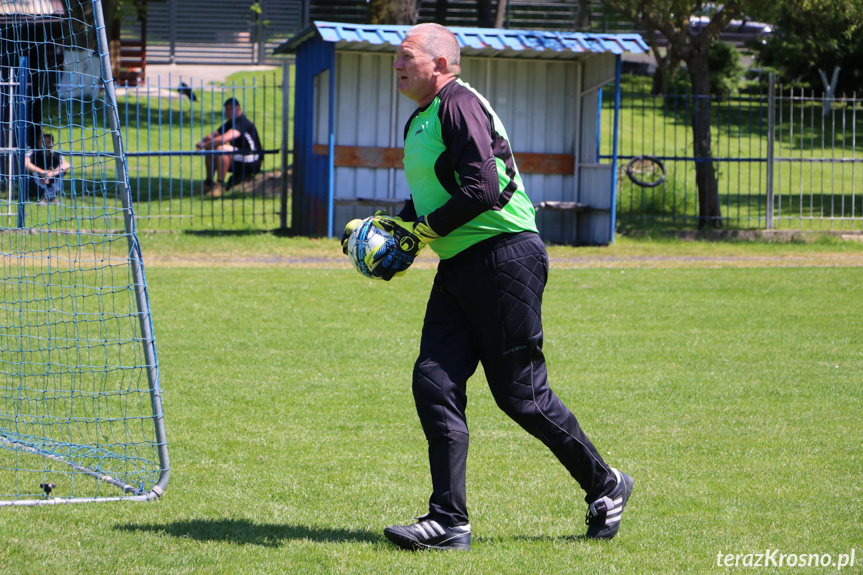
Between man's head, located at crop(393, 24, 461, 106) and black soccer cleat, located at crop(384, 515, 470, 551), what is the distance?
1655 mm

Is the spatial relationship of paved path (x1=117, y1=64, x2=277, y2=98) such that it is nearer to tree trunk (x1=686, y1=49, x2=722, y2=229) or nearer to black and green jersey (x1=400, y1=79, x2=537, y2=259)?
tree trunk (x1=686, y1=49, x2=722, y2=229)

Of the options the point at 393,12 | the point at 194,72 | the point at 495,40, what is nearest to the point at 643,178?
the point at 495,40

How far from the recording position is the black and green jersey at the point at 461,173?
3832 mm

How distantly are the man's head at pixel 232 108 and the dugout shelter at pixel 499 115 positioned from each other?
113 cm

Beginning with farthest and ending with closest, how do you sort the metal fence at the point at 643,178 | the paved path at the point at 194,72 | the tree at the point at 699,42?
the paved path at the point at 194,72
the metal fence at the point at 643,178
the tree at the point at 699,42

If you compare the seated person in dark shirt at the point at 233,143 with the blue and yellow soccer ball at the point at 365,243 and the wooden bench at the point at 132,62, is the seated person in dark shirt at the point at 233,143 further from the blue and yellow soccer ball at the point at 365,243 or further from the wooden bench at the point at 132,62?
the blue and yellow soccer ball at the point at 365,243

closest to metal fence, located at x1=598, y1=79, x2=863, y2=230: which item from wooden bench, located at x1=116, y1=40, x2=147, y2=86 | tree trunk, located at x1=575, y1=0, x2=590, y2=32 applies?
tree trunk, located at x1=575, y1=0, x2=590, y2=32

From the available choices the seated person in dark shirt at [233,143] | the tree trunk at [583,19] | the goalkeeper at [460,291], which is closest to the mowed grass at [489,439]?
the goalkeeper at [460,291]

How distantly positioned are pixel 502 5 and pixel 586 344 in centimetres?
2057

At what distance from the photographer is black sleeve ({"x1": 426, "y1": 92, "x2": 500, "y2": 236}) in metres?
3.82

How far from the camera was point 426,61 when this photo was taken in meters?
4.01

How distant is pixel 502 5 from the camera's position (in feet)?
89.8

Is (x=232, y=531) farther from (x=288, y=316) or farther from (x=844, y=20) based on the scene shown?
(x=844, y=20)

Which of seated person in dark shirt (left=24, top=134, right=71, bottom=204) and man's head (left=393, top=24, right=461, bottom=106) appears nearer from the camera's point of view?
man's head (left=393, top=24, right=461, bottom=106)
